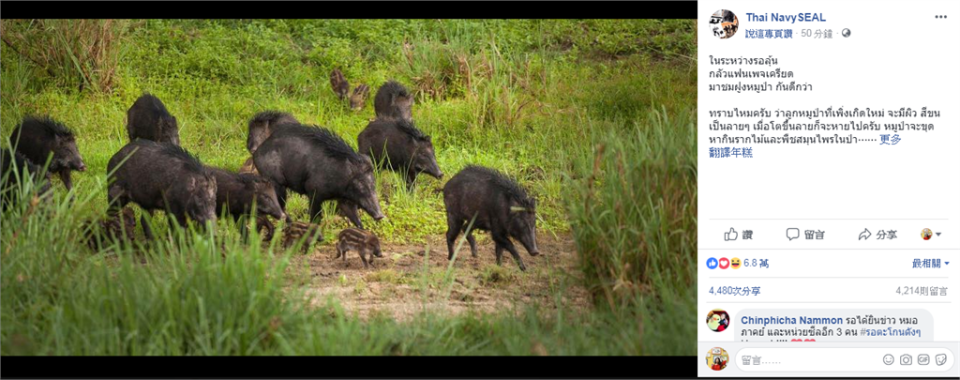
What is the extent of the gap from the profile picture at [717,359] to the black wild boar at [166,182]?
4.07 m

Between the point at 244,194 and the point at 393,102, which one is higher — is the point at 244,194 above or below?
below

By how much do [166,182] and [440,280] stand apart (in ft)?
6.55

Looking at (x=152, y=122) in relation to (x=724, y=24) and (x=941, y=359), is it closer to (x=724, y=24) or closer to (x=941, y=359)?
(x=724, y=24)

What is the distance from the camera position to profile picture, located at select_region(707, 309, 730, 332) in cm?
448

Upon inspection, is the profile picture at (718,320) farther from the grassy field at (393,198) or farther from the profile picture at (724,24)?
the profile picture at (724,24)

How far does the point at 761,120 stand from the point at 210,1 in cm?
245

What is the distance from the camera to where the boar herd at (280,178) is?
7.54m

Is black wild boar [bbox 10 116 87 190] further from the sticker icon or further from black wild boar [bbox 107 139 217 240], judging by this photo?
the sticker icon

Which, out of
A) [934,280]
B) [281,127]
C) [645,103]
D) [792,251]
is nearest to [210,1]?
[792,251]

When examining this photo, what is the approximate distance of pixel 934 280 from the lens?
14.8ft

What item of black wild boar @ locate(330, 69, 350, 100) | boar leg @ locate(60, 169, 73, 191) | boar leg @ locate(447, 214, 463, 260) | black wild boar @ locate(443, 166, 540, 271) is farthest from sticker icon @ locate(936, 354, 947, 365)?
black wild boar @ locate(330, 69, 350, 100)

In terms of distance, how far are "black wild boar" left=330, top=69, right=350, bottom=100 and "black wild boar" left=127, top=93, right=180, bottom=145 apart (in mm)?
2803

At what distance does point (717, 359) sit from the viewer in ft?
14.5

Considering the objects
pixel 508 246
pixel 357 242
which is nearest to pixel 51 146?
pixel 357 242
